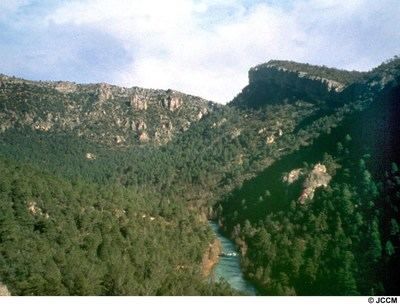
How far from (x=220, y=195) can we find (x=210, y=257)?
130ft

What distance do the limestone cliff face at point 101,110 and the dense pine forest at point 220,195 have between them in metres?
0.80

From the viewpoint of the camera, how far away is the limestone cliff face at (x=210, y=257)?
190 ft

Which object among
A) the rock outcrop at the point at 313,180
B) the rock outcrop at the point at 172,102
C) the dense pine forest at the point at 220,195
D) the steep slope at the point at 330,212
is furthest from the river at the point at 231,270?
the rock outcrop at the point at 172,102

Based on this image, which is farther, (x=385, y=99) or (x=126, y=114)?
(x=126, y=114)

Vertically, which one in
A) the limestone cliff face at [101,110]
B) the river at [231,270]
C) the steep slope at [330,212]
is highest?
the limestone cliff face at [101,110]

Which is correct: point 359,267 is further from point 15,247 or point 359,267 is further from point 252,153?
point 252,153

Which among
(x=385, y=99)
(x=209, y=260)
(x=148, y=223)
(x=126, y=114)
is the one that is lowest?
(x=209, y=260)

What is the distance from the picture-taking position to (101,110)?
16725cm

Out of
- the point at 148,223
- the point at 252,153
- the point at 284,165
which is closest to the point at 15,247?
the point at 148,223

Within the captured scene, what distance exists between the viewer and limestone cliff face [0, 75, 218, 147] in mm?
146500

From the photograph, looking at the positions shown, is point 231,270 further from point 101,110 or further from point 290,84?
point 101,110

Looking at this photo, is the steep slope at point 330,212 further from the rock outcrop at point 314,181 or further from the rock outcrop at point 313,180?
the rock outcrop at point 314,181

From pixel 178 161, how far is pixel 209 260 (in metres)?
67.8

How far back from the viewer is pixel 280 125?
12281 cm
